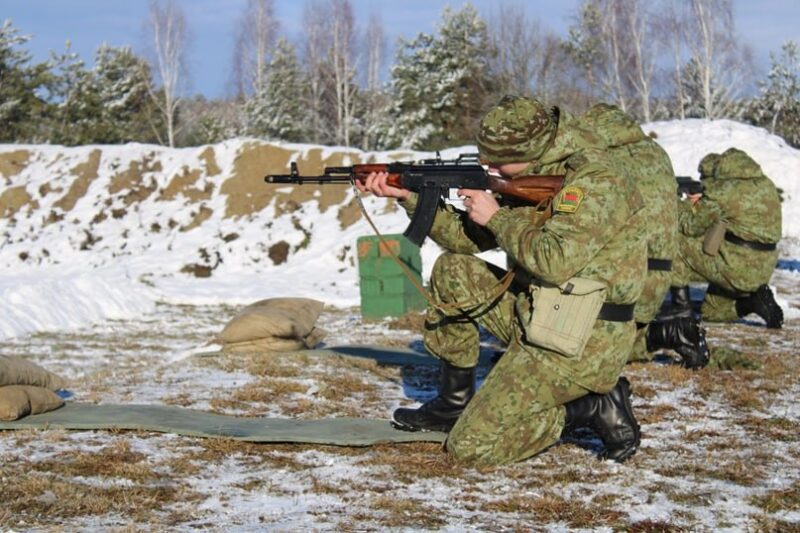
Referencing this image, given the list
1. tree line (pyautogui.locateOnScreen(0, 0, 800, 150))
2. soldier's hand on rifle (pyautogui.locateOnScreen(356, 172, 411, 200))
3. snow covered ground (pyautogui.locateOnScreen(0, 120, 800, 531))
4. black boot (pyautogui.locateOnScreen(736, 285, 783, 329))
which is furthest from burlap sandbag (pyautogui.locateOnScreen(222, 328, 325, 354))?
tree line (pyautogui.locateOnScreen(0, 0, 800, 150))

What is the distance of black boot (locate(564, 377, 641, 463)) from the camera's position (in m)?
4.21

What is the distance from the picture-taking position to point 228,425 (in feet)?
15.6

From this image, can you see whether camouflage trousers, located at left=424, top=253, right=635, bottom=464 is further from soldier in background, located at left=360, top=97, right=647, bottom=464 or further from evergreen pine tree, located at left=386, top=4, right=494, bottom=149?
evergreen pine tree, located at left=386, top=4, right=494, bottom=149

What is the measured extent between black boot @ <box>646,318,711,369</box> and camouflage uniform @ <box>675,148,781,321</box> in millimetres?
2489

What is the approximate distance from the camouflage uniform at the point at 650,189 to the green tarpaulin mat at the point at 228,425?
82.7 inches

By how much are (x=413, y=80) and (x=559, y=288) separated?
31.0 m

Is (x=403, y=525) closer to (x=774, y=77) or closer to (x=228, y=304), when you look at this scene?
(x=228, y=304)

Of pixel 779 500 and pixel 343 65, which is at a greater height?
pixel 343 65

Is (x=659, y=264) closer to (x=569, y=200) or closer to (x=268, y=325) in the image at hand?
(x=569, y=200)

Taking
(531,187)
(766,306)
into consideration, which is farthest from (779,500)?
(766,306)

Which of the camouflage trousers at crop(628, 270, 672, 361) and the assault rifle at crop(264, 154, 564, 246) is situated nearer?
the assault rifle at crop(264, 154, 564, 246)

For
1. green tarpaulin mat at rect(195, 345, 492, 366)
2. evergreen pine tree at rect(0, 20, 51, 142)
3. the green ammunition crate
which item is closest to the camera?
green tarpaulin mat at rect(195, 345, 492, 366)

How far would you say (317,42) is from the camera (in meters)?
46.1

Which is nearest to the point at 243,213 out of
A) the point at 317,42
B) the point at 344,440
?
the point at 344,440
